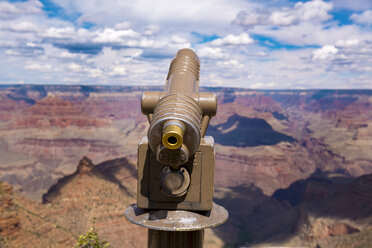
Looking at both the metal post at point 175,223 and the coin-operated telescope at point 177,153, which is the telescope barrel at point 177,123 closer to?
the coin-operated telescope at point 177,153

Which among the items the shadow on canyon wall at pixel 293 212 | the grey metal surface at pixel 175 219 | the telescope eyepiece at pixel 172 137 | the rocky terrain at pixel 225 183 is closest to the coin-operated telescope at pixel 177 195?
the grey metal surface at pixel 175 219

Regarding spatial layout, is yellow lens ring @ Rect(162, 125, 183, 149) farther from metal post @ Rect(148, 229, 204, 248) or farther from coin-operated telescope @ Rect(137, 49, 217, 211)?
metal post @ Rect(148, 229, 204, 248)

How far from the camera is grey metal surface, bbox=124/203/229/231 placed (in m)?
5.76

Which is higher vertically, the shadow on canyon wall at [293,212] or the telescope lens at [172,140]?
the telescope lens at [172,140]

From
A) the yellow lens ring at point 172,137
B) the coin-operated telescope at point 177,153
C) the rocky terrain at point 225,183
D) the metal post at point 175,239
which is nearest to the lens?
the yellow lens ring at point 172,137

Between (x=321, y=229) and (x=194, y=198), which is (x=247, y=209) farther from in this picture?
(x=194, y=198)

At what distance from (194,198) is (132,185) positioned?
81526mm

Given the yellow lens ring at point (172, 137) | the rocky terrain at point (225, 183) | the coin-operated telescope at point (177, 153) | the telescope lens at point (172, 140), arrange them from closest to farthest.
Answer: the yellow lens ring at point (172, 137)
the telescope lens at point (172, 140)
the coin-operated telescope at point (177, 153)
the rocky terrain at point (225, 183)

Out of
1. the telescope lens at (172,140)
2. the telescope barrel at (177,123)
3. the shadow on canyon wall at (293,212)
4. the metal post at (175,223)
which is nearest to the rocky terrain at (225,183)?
the shadow on canyon wall at (293,212)

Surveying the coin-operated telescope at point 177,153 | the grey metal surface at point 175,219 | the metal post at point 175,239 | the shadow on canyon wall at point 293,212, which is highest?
the coin-operated telescope at point 177,153

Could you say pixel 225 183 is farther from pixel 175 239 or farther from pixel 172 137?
pixel 172 137

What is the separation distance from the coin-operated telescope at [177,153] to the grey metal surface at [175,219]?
4.5 inches

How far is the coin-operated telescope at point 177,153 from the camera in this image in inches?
200

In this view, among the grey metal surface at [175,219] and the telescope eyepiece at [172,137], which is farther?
the grey metal surface at [175,219]
